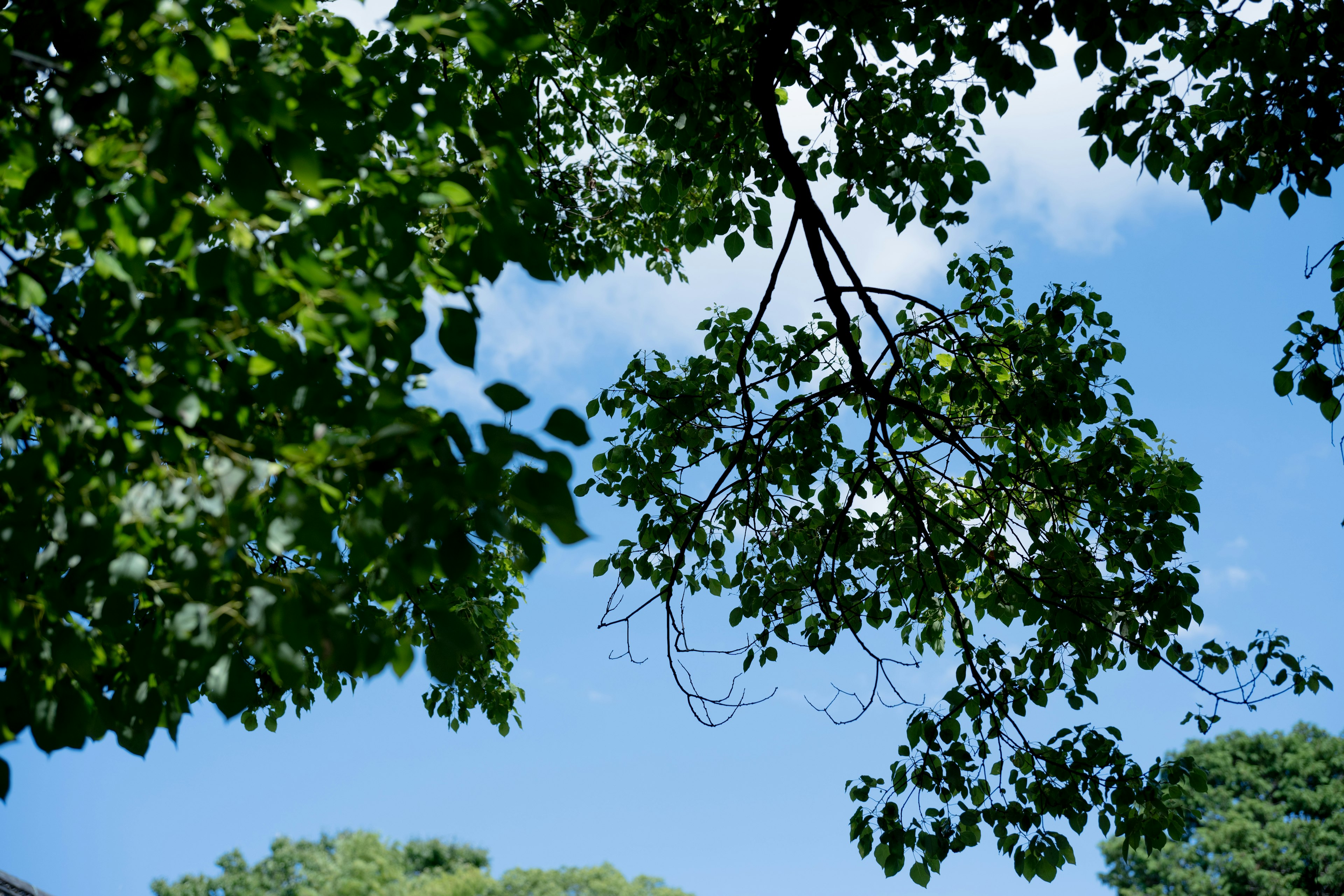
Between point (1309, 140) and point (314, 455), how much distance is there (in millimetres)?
4653

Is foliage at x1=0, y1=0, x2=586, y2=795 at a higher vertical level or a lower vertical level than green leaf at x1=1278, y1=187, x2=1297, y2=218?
lower

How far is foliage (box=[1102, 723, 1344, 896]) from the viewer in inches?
819

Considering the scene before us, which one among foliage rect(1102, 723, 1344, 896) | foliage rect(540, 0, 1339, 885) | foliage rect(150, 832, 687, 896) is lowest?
foliage rect(150, 832, 687, 896)

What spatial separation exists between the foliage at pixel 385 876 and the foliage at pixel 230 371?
18813mm

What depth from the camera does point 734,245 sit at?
226 inches

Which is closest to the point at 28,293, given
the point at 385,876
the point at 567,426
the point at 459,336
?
the point at 459,336

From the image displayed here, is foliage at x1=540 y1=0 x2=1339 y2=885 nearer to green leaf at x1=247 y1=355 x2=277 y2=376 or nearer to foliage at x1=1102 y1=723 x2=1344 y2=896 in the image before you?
green leaf at x1=247 y1=355 x2=277 y2=376

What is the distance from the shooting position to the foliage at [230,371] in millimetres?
2096

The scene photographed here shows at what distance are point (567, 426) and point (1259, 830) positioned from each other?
83.4 ft

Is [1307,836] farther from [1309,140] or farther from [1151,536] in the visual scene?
[1309,140]

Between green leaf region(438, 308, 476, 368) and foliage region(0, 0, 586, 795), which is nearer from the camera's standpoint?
foliage region(0, 0, 586, 795)

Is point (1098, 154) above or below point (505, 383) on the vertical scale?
above

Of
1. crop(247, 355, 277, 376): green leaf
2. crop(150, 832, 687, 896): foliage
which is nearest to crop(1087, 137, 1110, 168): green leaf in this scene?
crop(247, 355, 277, 376): green leaf

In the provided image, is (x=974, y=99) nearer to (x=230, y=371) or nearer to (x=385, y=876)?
(x=230, y=371)
